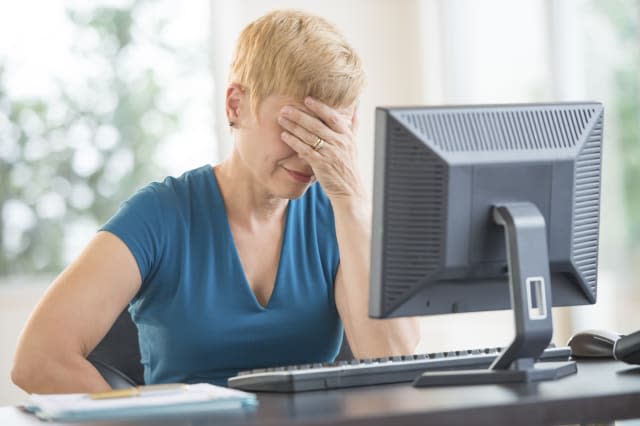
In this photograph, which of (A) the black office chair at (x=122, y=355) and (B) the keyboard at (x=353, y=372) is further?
(A) the black office chair at (x=122, y=355)

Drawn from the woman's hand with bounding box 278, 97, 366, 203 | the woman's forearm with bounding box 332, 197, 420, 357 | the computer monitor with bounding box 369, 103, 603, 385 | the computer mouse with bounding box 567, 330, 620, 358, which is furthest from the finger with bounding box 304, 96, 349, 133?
the computer mouse with bounding box 567, 330, 620, 358

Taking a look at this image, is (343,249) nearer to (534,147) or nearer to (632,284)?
(534,147)

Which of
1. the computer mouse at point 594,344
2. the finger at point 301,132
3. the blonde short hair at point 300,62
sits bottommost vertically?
the computer mouse at point 594,344

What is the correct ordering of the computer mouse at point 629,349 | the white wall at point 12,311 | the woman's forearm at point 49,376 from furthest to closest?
the white wall at point 12,311, the woman's forearm at point 49,376, the computer mouse at point 629,349

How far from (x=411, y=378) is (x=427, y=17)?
3.43m

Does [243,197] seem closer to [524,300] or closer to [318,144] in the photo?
[318,144]

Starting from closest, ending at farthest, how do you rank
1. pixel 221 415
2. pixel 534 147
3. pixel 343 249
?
1. pixel 221 415
2. pixel 534 147
3. pixel 343 249

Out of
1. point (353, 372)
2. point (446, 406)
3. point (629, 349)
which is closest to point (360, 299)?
point (353, 372)

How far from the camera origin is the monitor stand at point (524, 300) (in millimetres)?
1307

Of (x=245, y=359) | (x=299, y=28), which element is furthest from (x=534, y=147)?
(x=245, y=359)

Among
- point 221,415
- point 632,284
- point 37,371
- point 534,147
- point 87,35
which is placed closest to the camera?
point 221,415

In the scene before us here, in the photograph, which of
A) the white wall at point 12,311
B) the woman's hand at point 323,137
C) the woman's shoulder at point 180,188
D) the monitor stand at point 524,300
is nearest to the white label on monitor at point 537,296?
the monitor stand at point 524,300

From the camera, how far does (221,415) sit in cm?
113

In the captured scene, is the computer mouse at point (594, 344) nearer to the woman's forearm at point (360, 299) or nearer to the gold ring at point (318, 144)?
the woman's forearm at point (360, 299)
